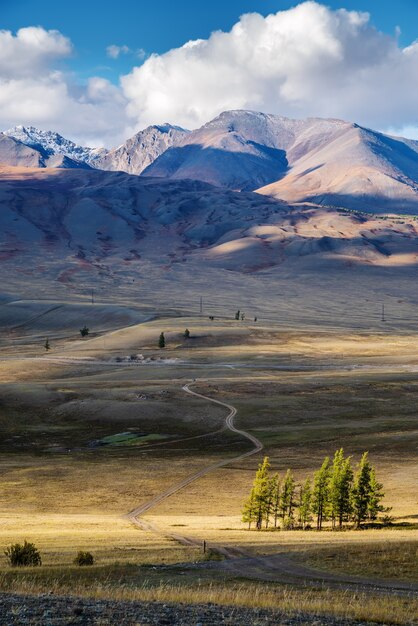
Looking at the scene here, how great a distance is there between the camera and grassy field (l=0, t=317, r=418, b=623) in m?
34.8

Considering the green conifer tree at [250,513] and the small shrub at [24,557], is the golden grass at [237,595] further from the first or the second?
the green conifer tree at [250,513]

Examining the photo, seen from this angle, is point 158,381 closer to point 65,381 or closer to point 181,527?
point 65,381

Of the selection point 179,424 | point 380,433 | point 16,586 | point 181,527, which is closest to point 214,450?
point 179,424

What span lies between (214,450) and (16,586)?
77310mm

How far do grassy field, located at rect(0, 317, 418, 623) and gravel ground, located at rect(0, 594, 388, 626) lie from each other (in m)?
1.78

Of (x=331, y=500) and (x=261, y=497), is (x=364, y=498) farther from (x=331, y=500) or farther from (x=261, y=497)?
(x=261, y=497)

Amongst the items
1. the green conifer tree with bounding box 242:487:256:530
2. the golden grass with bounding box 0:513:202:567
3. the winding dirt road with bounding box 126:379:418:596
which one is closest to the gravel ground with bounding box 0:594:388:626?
the winding dirt road with bounding box 126:379:418:596

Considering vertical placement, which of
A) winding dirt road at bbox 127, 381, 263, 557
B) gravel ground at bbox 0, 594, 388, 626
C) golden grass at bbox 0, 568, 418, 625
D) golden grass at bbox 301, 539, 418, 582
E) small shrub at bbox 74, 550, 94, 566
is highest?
gravel ground at bbox 0, 594, 388, 626

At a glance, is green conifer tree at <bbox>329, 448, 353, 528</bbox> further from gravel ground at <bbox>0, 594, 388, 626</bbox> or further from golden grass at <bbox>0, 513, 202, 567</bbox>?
gravel ground at <bbox>0, 594, 388, 626</bbox>

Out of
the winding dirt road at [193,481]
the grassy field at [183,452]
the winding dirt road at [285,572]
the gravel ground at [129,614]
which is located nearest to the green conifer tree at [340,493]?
the grassy field at [183,452]

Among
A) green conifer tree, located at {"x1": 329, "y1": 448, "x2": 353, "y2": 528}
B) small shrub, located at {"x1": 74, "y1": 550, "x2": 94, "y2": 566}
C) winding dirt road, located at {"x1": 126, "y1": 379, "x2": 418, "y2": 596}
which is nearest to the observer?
winding dirt road, located at {"x1": 126, "y1": 379, "x2": 418, "y2": 596}

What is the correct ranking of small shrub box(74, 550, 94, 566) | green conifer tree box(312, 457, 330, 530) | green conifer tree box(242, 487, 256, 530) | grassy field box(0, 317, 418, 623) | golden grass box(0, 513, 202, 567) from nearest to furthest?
small shrub box(74, 550, 94, 566) < grassy field box(0, 317, 418, 623) < golden grass box(0, 513, 202, 567) < green conifer tree box(242, 487, 256, 530) < green conifer tree box(312, 457, 330, 530)

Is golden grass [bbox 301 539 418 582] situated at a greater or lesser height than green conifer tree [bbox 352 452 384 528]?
greater

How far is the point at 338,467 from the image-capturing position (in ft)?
209
